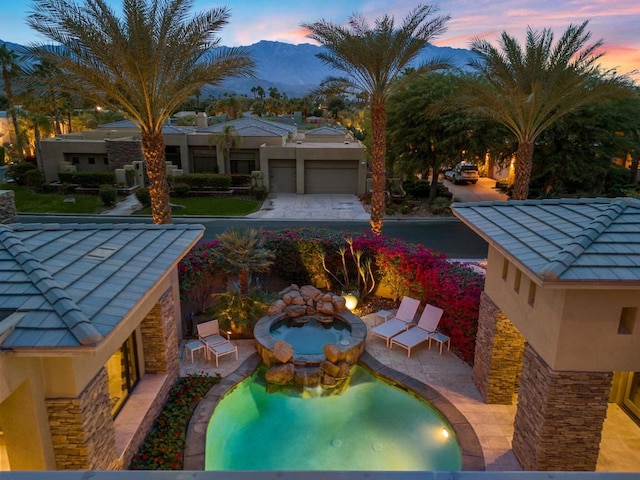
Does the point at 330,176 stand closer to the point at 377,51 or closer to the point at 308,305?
the point at 377,51

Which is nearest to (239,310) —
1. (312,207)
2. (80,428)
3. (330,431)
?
(330,431)

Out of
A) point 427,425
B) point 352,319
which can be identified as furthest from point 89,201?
point 427,425

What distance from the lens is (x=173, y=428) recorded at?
992 centimetres

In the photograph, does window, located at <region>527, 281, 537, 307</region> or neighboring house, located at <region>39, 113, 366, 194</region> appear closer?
window, located at <region>527, 281, 537, 307</region>

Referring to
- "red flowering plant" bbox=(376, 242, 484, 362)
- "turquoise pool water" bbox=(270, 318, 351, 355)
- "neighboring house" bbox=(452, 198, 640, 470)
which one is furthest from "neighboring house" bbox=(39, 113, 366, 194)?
"neighboring house" bbox=(452, 198, 640, 470)

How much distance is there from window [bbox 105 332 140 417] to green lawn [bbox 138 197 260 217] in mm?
18660

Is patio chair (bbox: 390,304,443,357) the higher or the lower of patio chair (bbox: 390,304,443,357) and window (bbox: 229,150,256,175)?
the lower

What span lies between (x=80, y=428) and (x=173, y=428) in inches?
131

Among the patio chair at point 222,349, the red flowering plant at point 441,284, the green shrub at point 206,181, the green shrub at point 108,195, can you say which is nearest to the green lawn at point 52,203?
the green shrub at point 108,195

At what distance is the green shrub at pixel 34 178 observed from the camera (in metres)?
34.2

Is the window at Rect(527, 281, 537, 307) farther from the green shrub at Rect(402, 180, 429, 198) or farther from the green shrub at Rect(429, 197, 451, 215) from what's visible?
the green shrub at Rect(402, 180, 429, 198)

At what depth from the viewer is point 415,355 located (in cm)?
1313

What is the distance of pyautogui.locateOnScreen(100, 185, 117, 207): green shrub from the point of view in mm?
29859

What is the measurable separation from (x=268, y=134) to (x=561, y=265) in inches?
1229
